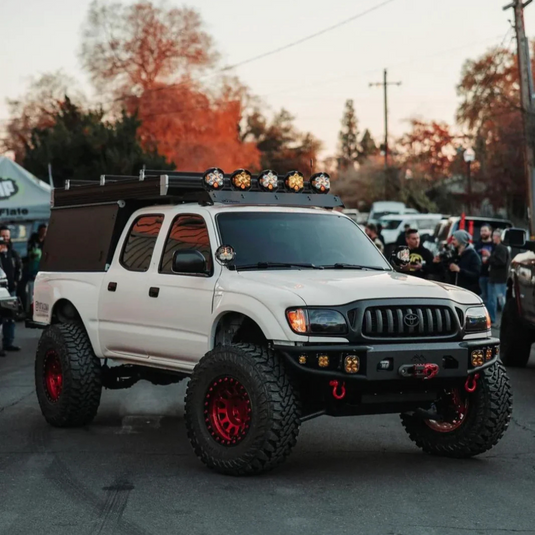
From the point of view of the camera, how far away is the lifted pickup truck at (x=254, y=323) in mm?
7500

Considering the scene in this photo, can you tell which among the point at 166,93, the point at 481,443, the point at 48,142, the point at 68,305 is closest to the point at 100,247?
the point at 68,305

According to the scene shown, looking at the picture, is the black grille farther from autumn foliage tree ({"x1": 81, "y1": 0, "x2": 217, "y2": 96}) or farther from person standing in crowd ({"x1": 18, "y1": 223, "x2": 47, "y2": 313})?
autumn foliage tree ({"x1": 81, "y1": 0, "x2": 217, "y2": 96})

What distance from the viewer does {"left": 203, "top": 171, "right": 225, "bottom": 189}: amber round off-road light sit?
348 inches

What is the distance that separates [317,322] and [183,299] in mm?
1464

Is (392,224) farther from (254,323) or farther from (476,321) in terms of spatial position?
(254,323)

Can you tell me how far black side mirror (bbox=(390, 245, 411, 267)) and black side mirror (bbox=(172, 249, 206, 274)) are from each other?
1810 millimetres

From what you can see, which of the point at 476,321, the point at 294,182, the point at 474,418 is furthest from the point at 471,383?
the point at 294,182

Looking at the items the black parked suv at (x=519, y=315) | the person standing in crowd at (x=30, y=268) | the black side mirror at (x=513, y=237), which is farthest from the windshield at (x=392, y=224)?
the black side mirror at (x=513, y=237)

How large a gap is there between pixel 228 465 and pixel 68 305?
3292 mm

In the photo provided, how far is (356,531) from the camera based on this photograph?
6.19 meters

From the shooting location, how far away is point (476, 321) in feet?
26.5

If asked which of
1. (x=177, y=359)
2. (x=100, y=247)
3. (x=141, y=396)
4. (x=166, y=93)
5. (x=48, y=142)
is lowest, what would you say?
(x=141, y=396)

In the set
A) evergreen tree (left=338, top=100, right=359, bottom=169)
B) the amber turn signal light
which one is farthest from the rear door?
evergreen tree (left=338, top=100, right=359, bottom=169)

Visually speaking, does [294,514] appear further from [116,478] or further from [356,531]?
[116,478]
